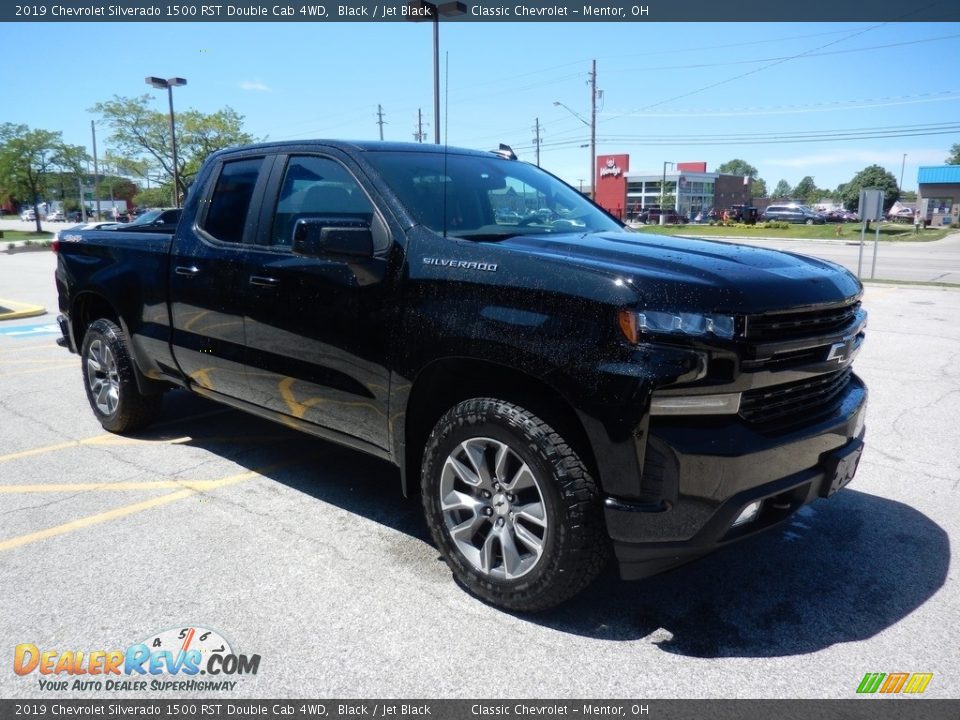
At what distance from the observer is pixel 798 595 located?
3.24 m

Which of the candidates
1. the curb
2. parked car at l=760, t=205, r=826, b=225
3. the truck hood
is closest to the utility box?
the truck hood

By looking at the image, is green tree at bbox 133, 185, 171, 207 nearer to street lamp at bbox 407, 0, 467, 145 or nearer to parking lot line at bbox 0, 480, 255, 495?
street lamp at bbox 407, 0, 467, 145

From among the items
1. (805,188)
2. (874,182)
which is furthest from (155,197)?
(805,188)

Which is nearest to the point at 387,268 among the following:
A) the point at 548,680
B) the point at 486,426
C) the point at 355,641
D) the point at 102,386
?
the point at 486,426

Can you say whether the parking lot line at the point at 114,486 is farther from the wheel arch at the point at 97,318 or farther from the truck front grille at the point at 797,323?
the truck front grille at the point at 797,323

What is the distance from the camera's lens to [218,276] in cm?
420

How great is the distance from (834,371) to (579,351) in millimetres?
Answer: 1172

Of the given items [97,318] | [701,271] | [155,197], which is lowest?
[97,318]

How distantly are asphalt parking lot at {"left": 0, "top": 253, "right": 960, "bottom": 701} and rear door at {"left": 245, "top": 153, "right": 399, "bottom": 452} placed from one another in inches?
25.0

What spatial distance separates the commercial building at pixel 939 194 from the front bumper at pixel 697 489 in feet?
237

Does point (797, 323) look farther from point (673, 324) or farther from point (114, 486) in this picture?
point (114, 486)

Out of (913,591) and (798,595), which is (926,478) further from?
(798,595)

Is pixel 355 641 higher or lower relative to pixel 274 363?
lower

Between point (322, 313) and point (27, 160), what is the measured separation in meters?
61.7
